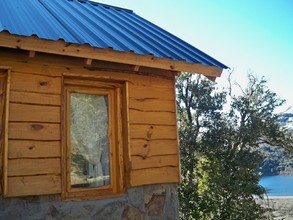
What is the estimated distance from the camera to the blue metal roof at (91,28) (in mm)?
3113

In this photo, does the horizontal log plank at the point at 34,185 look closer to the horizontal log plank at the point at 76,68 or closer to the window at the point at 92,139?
the window at the point at 92,139

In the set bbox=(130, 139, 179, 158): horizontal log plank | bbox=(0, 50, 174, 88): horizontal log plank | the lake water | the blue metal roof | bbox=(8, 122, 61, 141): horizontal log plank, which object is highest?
the blue metal roof

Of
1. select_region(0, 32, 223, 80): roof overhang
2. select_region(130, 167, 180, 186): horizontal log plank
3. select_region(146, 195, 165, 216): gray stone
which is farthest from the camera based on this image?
select_region(146, 195, 165, 216): gray stone

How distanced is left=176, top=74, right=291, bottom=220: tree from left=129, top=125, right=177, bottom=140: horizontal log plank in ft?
32.5

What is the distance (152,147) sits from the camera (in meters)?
3.92

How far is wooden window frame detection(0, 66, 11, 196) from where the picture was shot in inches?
115

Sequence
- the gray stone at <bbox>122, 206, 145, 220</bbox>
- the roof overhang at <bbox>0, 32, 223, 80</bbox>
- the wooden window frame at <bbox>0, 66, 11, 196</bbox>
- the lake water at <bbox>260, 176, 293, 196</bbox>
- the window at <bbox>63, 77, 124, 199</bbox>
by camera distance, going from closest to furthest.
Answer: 1. the roof overhang at <bbox>0, 32, 223, 80</bbox>
2. the wooden window frame at <bbox>0, 66, 11, 196</bbox>
3. the window at <bbox>63, 77, 124, 199</bbox>
4. the gray stone at <bbox>122, 206, 145, 220</bbox>
5. the lake water at <bbox>260, 176, 293, 196</bbox>

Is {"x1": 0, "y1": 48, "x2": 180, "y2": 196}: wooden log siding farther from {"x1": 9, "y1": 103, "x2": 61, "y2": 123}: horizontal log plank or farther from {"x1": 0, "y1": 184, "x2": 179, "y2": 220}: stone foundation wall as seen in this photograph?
{"x1": 0, "y1": 184, "x2": 179, "y2": 220}: stone foundation wall

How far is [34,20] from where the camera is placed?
11.0ft

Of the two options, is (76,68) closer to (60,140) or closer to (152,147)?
(60,140)

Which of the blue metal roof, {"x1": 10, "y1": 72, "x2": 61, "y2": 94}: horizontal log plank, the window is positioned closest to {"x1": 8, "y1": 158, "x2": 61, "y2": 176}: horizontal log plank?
the window

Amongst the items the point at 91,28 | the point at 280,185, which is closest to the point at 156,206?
the point at 91,28

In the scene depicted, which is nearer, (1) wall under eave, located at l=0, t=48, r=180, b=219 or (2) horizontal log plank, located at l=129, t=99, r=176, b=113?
(1) wall under eave, located at l=0, t=48, r=180, b=219

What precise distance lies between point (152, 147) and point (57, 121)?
125 cm
